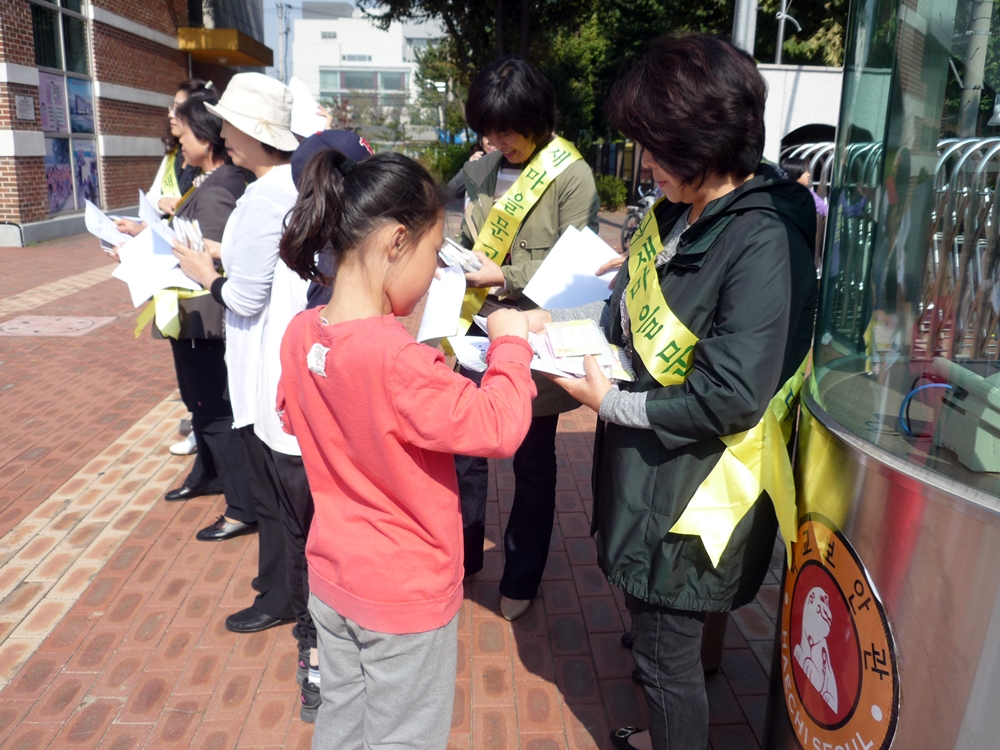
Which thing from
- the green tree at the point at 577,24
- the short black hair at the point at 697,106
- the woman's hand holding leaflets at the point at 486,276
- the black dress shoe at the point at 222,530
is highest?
the green tree at the point at 577,24

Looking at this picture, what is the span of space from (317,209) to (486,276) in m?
1.18

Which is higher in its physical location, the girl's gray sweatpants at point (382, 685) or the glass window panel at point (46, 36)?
the glass window panel at point (46, 36)

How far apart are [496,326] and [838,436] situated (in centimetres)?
81

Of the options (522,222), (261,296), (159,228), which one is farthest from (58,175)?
(522,222)

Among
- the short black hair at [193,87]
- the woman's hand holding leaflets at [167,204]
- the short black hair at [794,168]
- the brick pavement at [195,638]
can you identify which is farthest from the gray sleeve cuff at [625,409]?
the short black hair at [794,168]

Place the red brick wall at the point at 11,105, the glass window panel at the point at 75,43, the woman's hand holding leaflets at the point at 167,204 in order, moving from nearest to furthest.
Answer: the woman's hand holding leaflets at the point at 167,204
the red brick wall at the point at 11,105
the glass window panel at the point at 75,43

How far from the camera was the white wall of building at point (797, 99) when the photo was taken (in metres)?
11.6

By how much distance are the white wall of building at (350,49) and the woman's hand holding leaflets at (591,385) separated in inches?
3812

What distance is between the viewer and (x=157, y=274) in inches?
129

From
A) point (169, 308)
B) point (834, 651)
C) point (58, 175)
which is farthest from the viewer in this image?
point (58, 175)

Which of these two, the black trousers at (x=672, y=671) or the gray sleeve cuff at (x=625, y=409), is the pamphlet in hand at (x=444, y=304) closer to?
the gray sleeve cuff at (x=625, y=409)

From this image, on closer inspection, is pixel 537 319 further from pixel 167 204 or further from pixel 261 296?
pixel 167 204

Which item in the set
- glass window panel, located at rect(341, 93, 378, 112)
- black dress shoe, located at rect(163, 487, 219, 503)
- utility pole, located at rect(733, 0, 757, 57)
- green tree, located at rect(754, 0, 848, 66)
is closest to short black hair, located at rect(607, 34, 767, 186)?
black dress shoe, located at rect(163, 487, 219, 503)

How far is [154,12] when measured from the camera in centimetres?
1839
